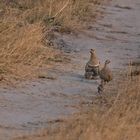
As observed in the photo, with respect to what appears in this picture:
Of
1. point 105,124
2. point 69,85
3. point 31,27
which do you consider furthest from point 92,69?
point 105,124

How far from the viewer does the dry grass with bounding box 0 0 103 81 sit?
10.6 meters

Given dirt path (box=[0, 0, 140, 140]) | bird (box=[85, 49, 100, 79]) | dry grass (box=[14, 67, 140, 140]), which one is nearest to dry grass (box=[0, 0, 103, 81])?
dirt path (box=[0, 0, 140, 140])

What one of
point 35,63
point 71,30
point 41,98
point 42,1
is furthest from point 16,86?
point 42,1

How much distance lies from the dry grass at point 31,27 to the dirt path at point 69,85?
0.31m

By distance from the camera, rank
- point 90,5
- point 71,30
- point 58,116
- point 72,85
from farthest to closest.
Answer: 1. point 90,5
2. point 71,30
3. point 72,85
4. point 58,116

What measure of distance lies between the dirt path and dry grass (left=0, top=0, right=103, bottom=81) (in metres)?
0.31

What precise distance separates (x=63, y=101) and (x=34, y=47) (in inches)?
93.8

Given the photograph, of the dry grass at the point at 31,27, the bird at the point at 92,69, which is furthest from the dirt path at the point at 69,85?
the dry grass at the point at 31,27

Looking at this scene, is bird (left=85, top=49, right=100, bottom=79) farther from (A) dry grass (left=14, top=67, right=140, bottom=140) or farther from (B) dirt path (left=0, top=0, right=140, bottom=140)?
(A) dry grass (left=14, top=67, right=140, bottom=140)

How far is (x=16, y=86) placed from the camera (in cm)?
984

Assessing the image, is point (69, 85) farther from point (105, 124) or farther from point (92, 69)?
point (105, 124)

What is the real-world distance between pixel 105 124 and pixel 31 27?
4915 mm

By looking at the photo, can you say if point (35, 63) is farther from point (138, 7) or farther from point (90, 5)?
point (138, 7)

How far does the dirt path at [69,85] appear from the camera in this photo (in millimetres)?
8336
